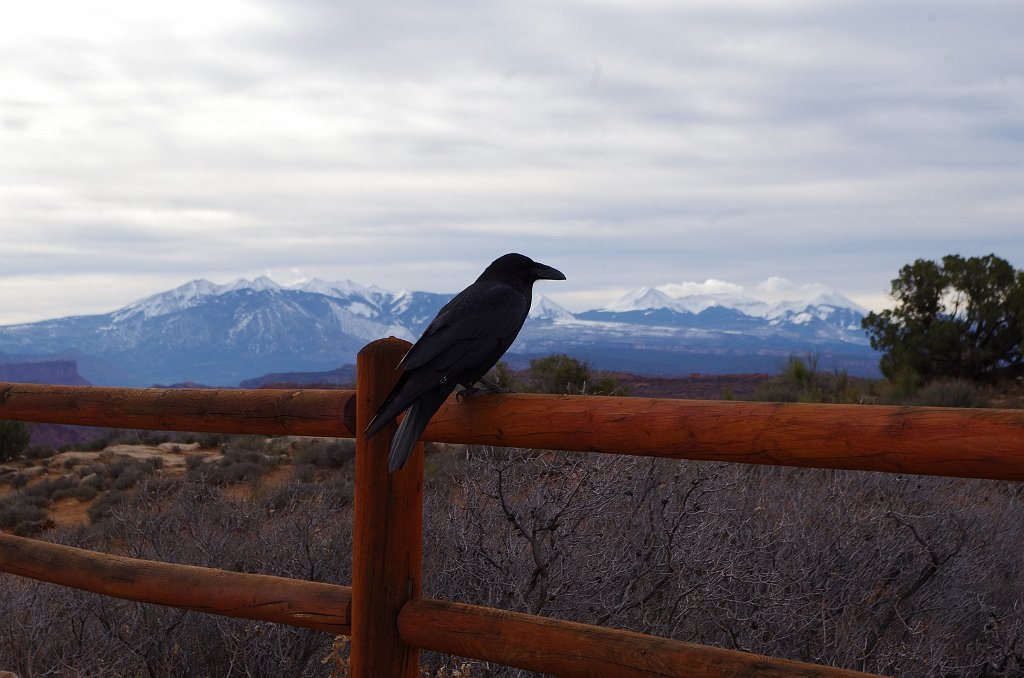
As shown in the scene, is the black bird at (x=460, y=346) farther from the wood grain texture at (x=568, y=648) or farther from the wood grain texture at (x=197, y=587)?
the wood grain texture at (x=197, y=587)

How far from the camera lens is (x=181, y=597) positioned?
3.04m

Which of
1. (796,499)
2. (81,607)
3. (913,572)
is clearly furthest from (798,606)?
(81,607)

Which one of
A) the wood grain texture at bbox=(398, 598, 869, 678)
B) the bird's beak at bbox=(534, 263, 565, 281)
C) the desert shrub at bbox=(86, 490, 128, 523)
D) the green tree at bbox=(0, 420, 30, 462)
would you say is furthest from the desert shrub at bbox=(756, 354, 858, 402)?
the wood grain texture at bbox=(398, 598, 869, 678)

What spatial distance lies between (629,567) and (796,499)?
1722mm

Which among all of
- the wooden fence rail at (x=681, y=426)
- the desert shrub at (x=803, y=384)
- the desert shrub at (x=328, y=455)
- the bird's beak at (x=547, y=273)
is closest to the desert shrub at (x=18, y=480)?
the desert shrub at (x=328, y=455)

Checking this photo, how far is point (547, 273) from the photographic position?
3645 millimetres

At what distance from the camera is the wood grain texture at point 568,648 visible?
81.4 inches

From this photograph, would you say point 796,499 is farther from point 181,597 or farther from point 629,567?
point 181,597

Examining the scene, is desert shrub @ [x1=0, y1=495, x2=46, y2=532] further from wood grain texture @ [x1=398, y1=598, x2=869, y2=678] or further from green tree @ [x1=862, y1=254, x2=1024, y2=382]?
green tree @ [x1=862, y1=254, x2=1024, y2=382]

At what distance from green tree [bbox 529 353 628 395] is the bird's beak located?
11687 millimetres

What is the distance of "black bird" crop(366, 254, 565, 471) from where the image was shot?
2449mm

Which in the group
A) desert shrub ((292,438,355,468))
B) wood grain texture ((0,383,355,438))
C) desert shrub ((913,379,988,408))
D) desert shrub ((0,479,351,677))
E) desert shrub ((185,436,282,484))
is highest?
wood grain texture ((0,383,355,438))

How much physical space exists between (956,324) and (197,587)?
19877 mm

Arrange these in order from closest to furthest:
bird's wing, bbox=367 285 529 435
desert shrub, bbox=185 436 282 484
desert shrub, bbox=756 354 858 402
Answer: bird's wing, bbox=367 285 529 435, desert shrub, bbox=185 436 282 484, desert shrub, bbox=756 354 858 402
